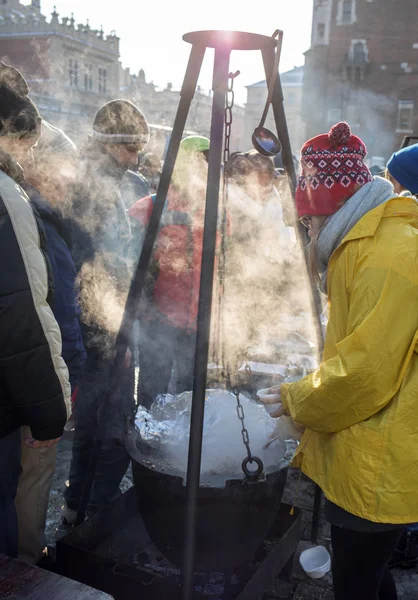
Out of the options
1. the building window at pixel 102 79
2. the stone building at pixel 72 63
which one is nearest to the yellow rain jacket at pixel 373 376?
the stone building at pixel 72 63

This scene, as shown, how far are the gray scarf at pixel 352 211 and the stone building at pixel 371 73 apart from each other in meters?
27.8

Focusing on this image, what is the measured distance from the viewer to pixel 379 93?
2766cm

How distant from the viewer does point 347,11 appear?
2800cm

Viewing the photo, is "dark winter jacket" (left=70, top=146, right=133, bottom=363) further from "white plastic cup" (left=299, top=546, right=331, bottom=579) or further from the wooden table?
"white plastic cup" (left=299, top=546, right=331, bottom=579)

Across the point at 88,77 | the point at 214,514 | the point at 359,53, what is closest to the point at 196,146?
the point at 214,514

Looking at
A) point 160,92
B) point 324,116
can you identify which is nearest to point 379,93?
point 324,116

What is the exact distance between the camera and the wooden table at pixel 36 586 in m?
1.43

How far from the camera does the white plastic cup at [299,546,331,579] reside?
2.58 metres

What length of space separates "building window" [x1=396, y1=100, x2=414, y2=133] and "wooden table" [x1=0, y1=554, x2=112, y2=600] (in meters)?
29.7

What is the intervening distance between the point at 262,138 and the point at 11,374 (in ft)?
4.59

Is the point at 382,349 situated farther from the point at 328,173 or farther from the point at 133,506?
the point at 133,506

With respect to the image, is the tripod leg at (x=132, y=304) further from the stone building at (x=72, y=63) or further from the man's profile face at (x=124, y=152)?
the stone building at (x=72, y=63)

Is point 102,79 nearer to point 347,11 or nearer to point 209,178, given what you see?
point 347,11

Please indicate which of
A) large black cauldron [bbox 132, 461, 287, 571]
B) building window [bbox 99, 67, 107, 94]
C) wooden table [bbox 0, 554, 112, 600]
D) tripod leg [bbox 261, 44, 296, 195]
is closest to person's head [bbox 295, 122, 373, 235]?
tripod leg [bbox 261, 44, 296, 195]
